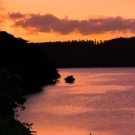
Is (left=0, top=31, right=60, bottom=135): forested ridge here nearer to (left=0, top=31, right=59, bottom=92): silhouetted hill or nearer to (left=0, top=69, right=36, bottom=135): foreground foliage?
(left=0, top=31, right=59, bottom=92): silhouetted hill

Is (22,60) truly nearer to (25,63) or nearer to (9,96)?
(25,63)

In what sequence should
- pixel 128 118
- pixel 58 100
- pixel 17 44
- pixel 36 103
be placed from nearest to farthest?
pixel 128 118 < pixel 36 103 < pixel 58 100 < pixel 17 44

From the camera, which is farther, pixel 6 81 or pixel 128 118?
pixel 128 118

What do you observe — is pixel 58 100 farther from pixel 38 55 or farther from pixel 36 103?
pixel 38 55

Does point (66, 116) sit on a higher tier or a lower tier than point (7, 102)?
lower

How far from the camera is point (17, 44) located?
341 feet

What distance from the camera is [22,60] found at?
4065 inches

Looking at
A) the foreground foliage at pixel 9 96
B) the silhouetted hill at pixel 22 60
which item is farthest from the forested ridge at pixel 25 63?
the foreground foliage at pixel 9 96

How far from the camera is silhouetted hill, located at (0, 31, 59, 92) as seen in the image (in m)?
95.2

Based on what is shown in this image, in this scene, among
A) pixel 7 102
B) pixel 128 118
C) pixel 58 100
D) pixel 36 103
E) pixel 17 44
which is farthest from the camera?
pixel 17 44

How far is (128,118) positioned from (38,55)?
7178cm

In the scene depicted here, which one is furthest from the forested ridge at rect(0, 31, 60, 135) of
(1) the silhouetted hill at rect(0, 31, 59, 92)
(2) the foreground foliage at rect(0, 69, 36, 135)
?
(2) the foreground foliage at rect(0, 69, 36, 135)

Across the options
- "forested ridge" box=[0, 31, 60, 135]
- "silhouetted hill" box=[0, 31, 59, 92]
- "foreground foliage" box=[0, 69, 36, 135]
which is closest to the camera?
"foreground foliage" box=[0, 69, 36, 135]

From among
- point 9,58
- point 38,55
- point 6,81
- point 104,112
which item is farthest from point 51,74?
point 6,81
